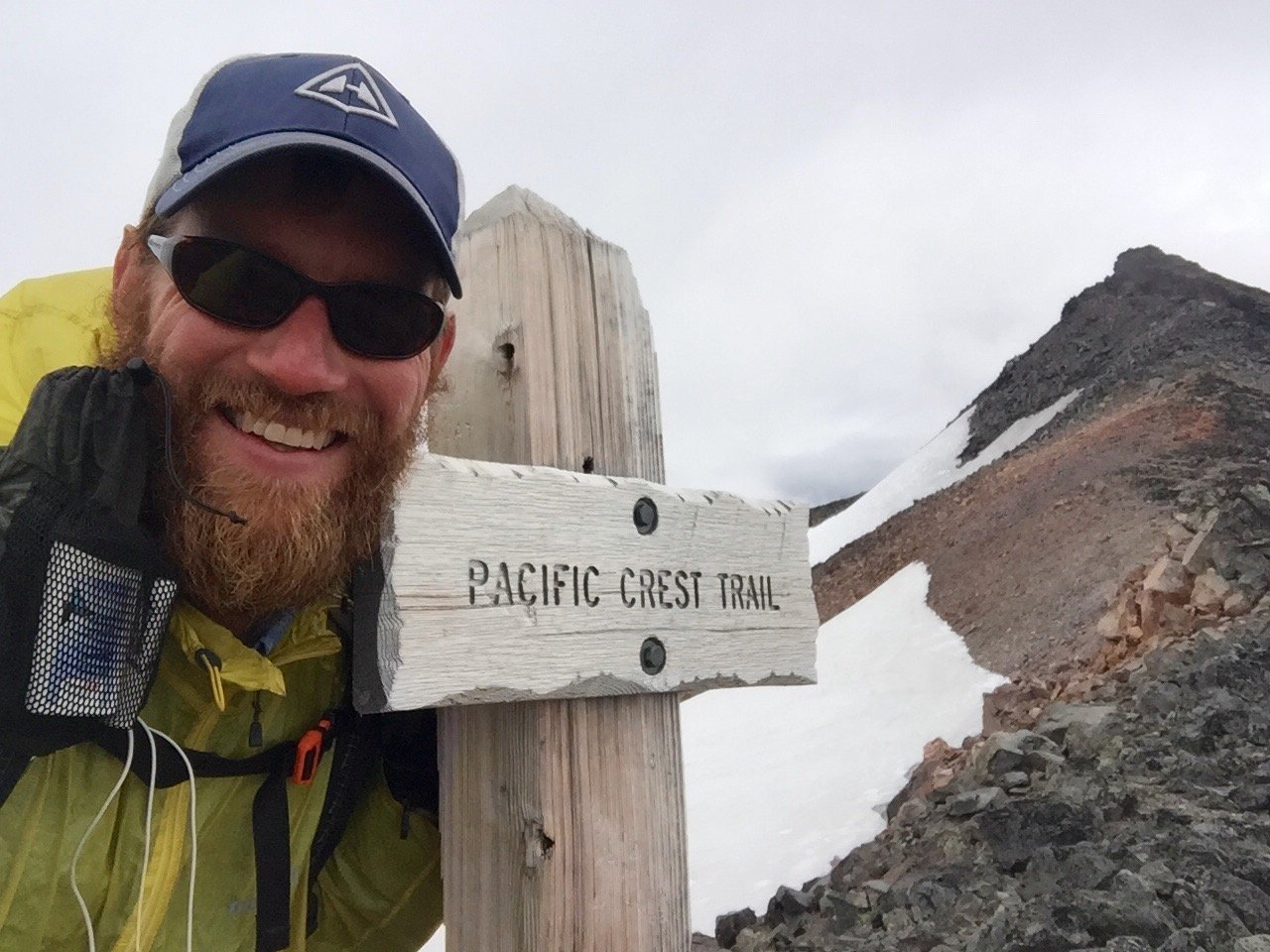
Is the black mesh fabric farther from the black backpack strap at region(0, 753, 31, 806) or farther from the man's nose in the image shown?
the man's nose

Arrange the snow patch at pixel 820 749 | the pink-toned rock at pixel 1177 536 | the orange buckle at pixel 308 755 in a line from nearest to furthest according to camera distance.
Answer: the orange buckle at pixel 308 755
the snow patch at pixel 820 749
the pink-toned rock at pixel 1177 536

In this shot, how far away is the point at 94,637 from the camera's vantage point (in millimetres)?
1176

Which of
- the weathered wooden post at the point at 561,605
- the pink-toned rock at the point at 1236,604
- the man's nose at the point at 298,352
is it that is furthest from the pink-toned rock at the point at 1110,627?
the man's nose at the point at 298,352

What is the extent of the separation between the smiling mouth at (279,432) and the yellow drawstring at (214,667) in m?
0.33

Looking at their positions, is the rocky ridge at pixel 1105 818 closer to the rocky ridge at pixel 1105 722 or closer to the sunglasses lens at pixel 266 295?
the rocky ridge at pixel 1105 722

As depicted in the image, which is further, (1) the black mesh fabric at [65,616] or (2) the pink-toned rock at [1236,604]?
(2) the pink-toned rock at [1236,604]

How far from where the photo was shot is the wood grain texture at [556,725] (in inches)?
56.3

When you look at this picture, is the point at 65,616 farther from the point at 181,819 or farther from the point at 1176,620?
the point at 1176,620

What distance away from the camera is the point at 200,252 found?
1.30m

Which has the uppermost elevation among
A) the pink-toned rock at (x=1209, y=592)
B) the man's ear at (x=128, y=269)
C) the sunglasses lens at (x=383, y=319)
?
the pink-toned rock at (x=1209, y=592)

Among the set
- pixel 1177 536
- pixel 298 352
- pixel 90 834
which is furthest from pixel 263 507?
pixel 1177 536

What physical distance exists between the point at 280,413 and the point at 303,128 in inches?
17.0

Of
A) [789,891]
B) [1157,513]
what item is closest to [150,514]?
[789,891]

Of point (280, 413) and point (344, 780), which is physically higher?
point (280, 413)
